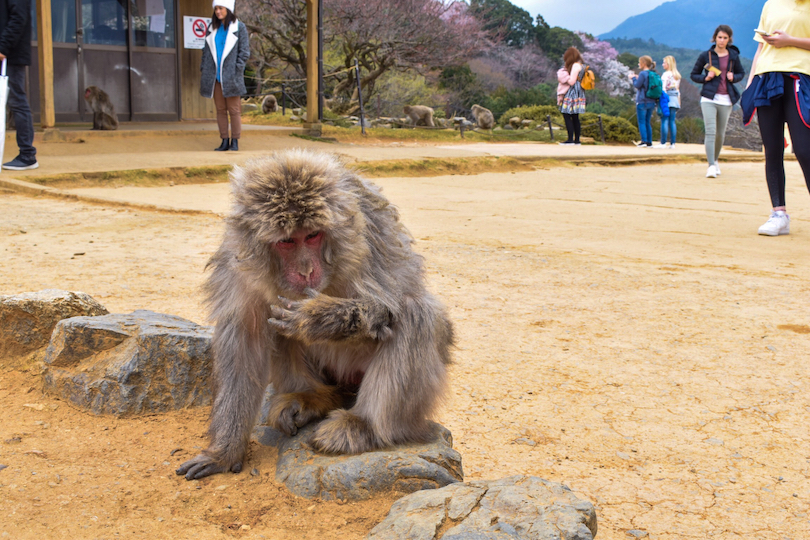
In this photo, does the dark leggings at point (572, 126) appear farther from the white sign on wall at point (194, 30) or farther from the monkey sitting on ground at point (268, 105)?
the white sign on wall at point (194, 30)

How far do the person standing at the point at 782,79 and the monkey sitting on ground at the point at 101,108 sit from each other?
9.03 meters

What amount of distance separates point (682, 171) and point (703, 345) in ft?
31.6

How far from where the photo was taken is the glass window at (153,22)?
13008 mm

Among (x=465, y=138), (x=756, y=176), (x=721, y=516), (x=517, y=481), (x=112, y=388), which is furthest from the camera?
(x=465, y=138)

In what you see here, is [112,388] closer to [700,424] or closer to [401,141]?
[700,424]

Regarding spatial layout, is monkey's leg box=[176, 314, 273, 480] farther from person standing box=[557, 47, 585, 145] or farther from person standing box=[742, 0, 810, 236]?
person standing box=[557, 47, 585, 145]

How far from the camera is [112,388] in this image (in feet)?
8.77

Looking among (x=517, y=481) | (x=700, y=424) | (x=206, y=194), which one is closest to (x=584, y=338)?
(x=700, y=424)

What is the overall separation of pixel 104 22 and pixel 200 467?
1227 cm

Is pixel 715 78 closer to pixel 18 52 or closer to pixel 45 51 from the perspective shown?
pixel 18 52

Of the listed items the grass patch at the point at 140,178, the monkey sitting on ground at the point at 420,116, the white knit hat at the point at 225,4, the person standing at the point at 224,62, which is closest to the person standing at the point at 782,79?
the grass patch at the point at 140,178

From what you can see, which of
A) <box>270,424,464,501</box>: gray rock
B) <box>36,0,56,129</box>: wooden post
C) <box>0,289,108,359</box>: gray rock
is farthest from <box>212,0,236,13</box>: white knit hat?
<box>270,424,464,501</box>: gray rock

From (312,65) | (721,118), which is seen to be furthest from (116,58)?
(721,118)

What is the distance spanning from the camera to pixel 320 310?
6.79 ft
